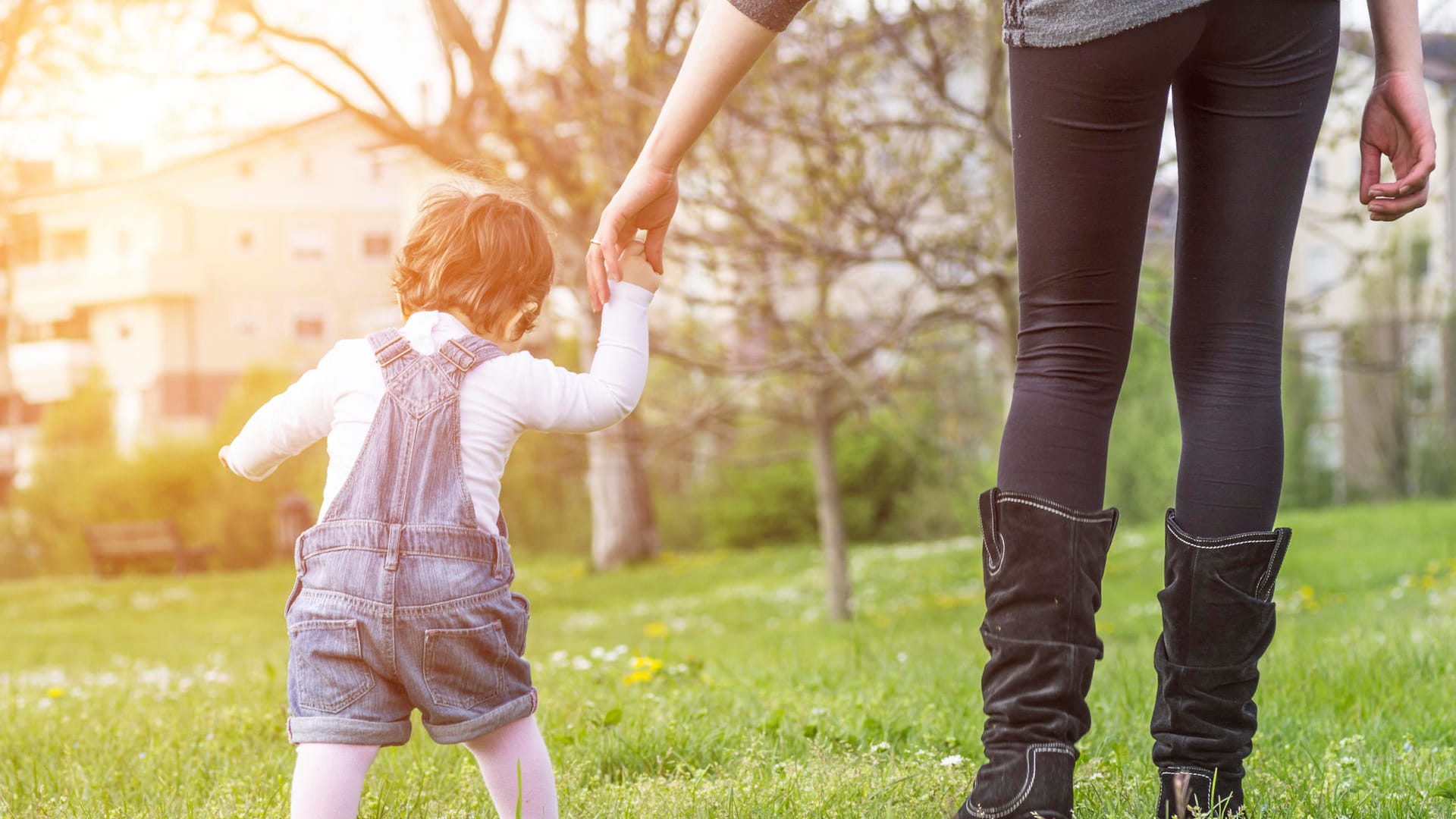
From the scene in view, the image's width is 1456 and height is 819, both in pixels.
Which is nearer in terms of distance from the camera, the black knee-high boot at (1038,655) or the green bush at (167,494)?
the black knee-high boot at (1038,655)

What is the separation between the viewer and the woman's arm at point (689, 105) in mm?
1774

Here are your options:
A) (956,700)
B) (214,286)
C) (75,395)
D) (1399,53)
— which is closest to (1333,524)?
(956,700)

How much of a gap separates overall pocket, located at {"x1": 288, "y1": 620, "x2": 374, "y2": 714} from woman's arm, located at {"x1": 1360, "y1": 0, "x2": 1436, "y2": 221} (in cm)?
155

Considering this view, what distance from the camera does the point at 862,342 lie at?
28.6 ft

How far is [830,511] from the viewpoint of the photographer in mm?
8883

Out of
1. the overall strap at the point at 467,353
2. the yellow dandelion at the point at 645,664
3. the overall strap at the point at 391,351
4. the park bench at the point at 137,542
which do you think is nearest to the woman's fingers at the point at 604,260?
the overall strap at the point at 467,353

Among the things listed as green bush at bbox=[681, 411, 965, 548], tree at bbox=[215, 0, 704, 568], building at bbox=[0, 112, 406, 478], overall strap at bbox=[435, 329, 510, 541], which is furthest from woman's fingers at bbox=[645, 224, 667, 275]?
building at bbox=[0, 112, 406, 478]

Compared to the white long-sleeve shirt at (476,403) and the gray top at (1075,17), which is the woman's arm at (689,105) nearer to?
the white long-sleeve shirt at (476,403)

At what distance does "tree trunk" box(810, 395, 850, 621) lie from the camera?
28.1 ft

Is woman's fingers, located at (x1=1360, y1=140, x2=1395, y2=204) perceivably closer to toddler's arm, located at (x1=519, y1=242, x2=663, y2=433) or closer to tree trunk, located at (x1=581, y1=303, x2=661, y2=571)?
toddler's arm, located at (x1=519, y1=242, x2=663, y2=433)

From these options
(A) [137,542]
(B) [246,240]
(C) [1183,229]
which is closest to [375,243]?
(B) [246,240]

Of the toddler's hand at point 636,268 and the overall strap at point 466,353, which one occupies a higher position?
the toddler's hand at point 636,268

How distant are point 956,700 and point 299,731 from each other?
1.70 meters

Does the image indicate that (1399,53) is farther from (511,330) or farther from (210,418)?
(210,418)
